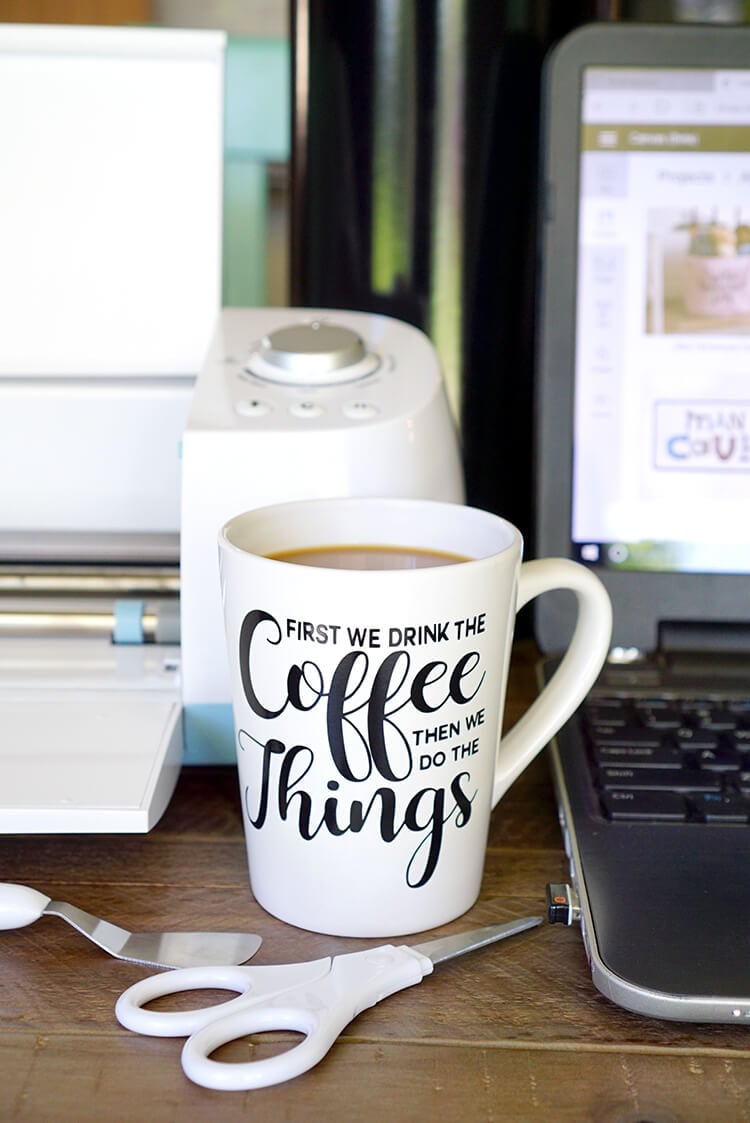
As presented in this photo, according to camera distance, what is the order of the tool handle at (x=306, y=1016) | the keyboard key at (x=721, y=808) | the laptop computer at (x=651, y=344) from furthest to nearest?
the laptop computer at (x=651, y=344)
the keyboard key at (x=721, y=808)
the tool handle at (x=306, y=1016)

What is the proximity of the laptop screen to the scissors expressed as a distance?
0.26m

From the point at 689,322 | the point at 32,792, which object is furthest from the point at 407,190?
the point at 32,792

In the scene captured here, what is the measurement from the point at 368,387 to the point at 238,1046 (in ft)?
0.86

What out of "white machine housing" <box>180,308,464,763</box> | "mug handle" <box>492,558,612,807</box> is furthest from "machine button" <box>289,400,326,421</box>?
"mug handle" <box>492,558,612,807</box>

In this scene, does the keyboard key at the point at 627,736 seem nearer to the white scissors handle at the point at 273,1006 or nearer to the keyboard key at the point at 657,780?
the keyboard key at the point at 657,780

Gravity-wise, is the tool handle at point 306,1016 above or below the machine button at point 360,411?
below

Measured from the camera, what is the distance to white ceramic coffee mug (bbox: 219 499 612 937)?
340 mm

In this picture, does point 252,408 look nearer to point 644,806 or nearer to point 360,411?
point 360,411

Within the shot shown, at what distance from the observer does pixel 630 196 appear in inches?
21.5

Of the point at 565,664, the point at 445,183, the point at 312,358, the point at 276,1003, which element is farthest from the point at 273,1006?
the point at 445,183

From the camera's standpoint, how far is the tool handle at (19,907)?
0.35 m


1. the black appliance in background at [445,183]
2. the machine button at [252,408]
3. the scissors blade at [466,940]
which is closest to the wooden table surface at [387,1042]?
the scissors blade at [466,940]

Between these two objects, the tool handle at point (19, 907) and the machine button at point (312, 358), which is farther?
the machine button at point (312, 358)

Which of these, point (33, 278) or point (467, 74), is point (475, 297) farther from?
point (33, 278)
